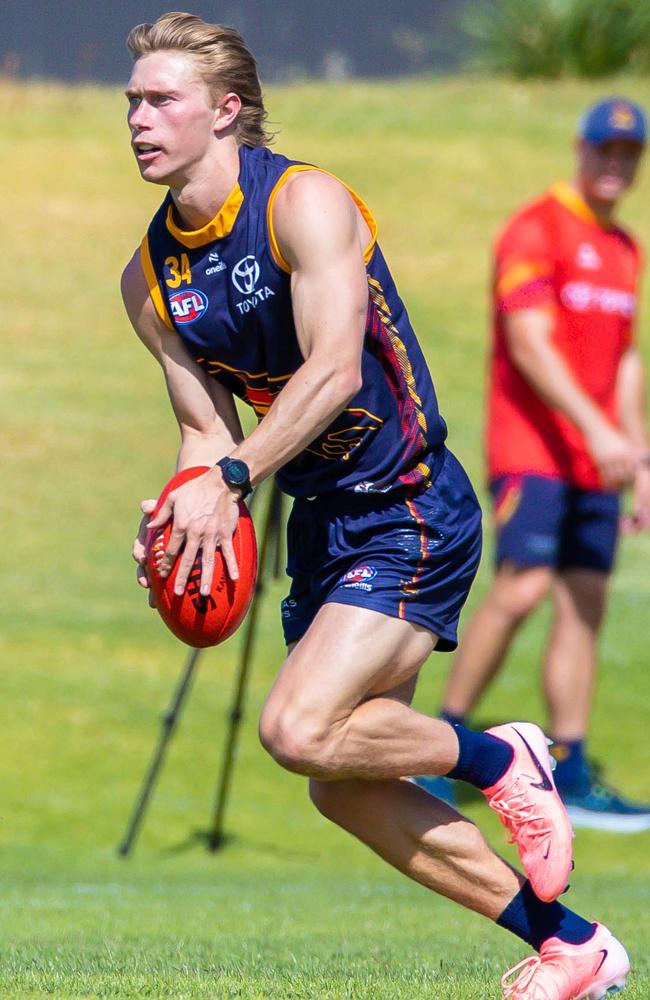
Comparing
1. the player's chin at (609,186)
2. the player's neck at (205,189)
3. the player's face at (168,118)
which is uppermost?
the player's chin at (609,186)

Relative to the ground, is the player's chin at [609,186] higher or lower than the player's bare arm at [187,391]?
higher

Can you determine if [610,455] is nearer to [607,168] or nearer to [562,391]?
[562,391]

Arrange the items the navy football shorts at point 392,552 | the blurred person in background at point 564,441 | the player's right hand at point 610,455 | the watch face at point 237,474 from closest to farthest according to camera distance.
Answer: the watch face at point 237,474 → the navy football shorts at point 392,552 → the player's right hand at point 610,455 → the blurred person in background at point 564,441

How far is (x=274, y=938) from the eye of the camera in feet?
18.9

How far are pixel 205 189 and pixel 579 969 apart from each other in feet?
7.73

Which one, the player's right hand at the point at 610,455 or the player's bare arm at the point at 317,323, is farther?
the player's right hand at the point at 610,455

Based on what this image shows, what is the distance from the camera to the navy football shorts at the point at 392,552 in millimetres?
4746

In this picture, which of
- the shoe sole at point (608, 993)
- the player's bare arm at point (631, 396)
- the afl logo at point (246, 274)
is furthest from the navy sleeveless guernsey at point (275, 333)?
the player's bare arm at point (631, 396)

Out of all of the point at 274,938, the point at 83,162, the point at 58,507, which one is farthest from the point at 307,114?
the point at 274,938

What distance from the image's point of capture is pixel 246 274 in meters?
4.70

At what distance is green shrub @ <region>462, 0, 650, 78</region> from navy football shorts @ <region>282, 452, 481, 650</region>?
66.4 feet

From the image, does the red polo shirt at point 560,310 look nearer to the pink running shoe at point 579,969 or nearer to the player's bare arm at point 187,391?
the player's bare arm at point 187,391

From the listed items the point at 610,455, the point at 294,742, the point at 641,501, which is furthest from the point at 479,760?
the point at 641,501

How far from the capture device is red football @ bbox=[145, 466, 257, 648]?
4.59m
